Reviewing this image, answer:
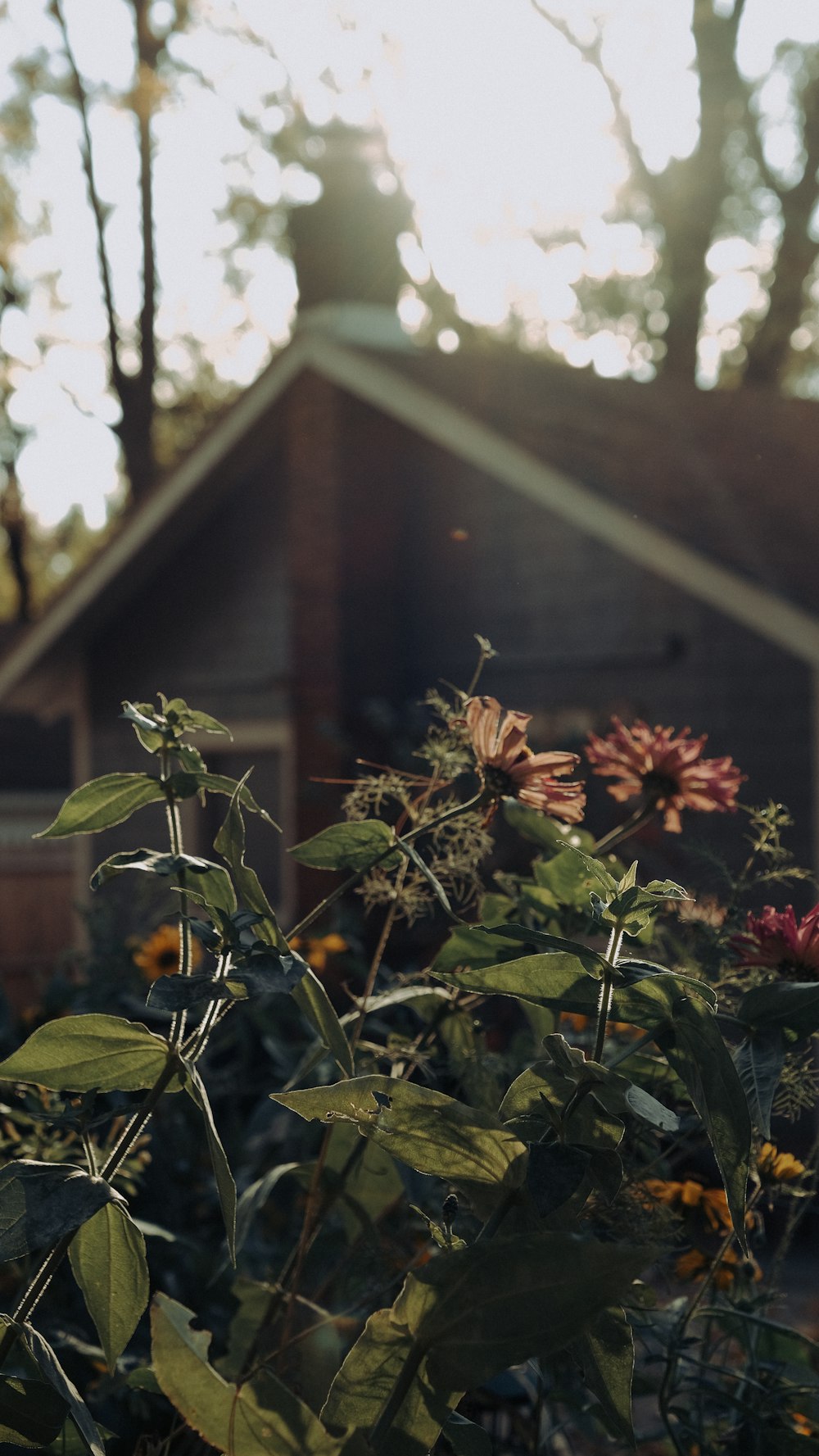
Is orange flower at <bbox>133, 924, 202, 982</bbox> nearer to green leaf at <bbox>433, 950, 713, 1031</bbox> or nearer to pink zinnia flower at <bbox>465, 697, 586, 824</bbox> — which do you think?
pink zinnia flower at <bbox>465, 697, 586, 824</bbox>

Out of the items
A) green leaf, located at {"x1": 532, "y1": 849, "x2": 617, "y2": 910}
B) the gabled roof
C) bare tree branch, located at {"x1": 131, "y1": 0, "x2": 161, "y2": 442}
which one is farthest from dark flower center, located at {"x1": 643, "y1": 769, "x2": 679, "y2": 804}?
bare tree branch, located at {"x1": 131, "y1": 0, "x2": 161, "y2": 442}

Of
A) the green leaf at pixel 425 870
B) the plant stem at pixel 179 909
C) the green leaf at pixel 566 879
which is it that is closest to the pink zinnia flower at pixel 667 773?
the green leaf at pixel 566 879

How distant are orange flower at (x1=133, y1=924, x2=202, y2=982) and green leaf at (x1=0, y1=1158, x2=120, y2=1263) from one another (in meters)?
1.70

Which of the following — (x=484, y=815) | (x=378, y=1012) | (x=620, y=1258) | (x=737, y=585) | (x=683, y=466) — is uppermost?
(x=683, y=466)

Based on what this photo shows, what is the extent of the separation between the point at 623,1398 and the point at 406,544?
892cm

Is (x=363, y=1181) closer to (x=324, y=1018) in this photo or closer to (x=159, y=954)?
(x=324, y=1018)

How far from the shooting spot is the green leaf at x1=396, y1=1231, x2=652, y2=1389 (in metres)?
0.78

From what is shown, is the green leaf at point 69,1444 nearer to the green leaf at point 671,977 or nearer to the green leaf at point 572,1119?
the green leaf at point 572,1119

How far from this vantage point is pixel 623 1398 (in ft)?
3.00

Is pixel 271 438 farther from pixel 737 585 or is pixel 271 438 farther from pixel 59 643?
pixel 737 585

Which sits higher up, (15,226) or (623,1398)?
(15,226)

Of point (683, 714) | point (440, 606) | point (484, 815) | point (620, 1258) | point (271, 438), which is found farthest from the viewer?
point (271, 438)

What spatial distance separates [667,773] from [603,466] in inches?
280

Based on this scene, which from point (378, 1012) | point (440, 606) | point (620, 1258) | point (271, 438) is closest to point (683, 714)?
point (440, 606)
